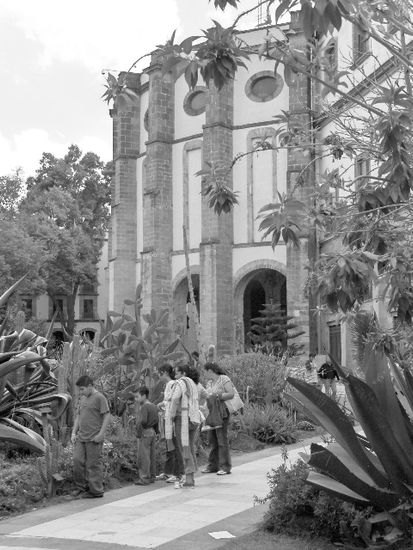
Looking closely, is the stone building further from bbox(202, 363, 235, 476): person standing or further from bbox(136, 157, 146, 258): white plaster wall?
bbox(202, 363, 235, 476): person standing

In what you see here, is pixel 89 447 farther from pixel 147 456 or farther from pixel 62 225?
A: pixel 62 225

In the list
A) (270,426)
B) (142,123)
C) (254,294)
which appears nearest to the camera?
(270,426)

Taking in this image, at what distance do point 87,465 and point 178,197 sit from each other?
30054 mm

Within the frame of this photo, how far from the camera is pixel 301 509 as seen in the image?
7.76 metres

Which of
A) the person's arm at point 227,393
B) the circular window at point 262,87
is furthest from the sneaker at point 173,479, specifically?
the circular window at point 262,87

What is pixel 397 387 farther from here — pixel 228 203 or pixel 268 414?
pixel 268 414

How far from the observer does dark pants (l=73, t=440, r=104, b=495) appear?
10633mm

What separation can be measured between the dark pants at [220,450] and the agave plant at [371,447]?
496 cm

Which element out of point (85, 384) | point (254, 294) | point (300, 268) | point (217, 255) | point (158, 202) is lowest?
point (85, 384)

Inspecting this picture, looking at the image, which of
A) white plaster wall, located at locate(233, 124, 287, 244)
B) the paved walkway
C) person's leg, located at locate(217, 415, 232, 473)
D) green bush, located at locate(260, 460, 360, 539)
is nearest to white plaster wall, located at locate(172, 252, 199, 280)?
white plaster wall, located at locate(233, 124, 287, 244)

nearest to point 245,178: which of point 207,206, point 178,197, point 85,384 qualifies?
point 207,206

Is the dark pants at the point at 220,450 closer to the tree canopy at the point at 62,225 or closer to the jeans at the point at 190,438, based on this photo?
the jeans at the point at 190,438

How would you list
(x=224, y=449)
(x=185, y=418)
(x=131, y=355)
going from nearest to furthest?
1. (x=185, y=418)
2. (x=224, y=449)
3. (x=131, y=355)

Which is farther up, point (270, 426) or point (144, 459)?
point (270, 426)
